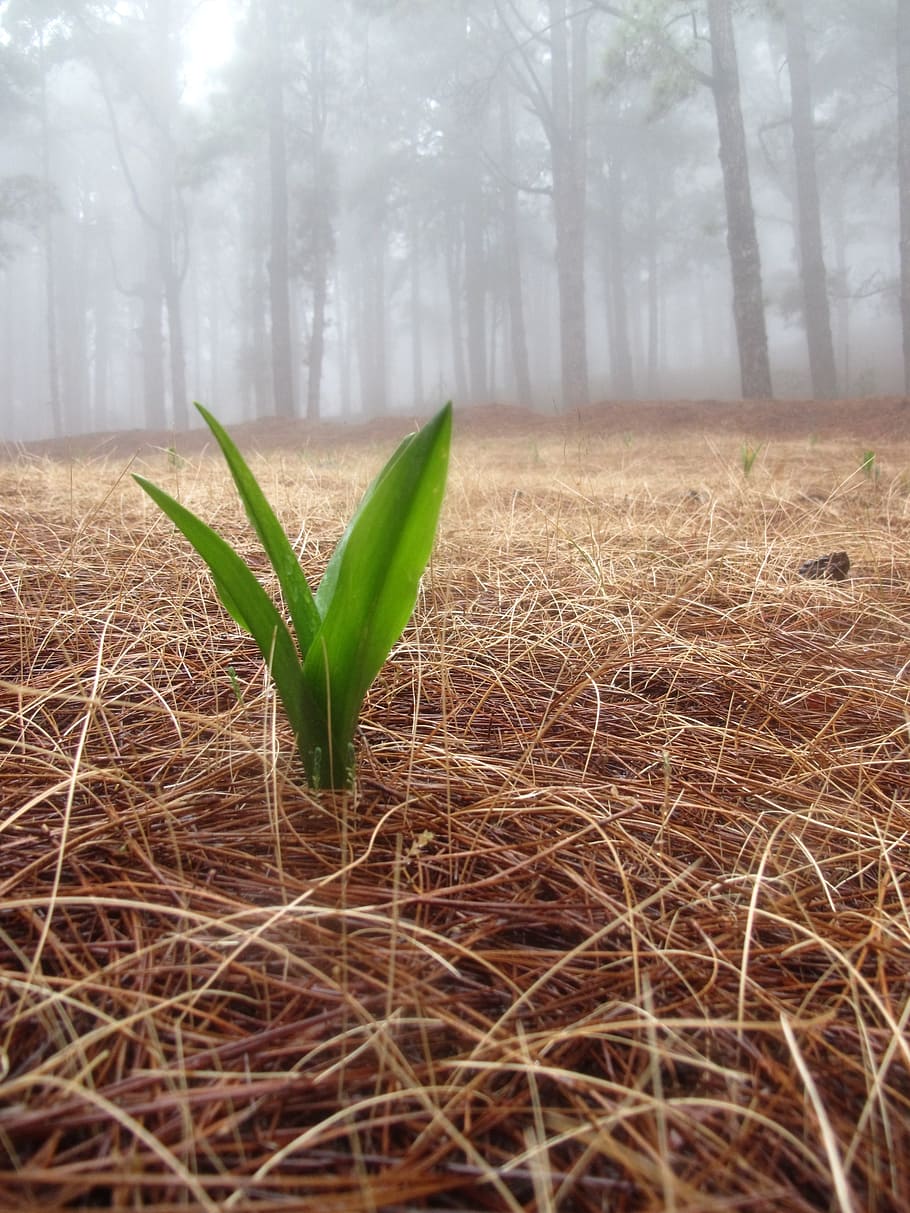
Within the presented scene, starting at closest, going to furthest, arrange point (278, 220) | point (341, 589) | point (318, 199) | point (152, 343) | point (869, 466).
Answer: point (341, 589) < point (869, 466) < point (278, 220) < point (318, 199) < point (152, 343)

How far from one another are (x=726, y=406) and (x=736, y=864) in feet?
24.7

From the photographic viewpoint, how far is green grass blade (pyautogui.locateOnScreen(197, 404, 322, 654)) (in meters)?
0.67

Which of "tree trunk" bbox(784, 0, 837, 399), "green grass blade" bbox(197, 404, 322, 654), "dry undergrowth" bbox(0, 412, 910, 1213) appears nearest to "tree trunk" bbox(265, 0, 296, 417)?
"tree trunk" bbox(784, 0, 837, 399)

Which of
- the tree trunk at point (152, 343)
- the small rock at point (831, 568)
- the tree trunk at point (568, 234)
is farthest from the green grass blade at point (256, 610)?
the tree trunk at point (152, 343)

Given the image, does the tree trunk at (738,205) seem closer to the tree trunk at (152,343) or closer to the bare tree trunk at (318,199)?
the bare tree trunk at (318,199)

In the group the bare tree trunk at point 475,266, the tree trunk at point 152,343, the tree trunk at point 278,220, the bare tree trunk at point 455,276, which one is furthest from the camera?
the tree trunk at point 152,343

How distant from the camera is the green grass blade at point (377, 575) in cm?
62

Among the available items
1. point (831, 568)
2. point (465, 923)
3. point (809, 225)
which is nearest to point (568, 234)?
point (809, 225)

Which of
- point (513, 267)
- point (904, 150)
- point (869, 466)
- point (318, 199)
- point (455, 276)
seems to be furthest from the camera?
point (455, 276)

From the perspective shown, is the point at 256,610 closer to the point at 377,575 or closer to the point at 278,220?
the point at 377,575

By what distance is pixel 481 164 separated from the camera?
14.7 m

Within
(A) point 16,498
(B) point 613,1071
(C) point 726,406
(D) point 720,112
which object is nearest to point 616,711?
(B) point 613,1071

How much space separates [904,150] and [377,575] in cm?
1317

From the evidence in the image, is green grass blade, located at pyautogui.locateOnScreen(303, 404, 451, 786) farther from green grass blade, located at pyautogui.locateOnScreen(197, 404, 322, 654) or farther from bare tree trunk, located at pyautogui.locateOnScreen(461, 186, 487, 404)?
bare tree trunk, located at pyautogui.locateOnScreen(461, 186, 487, 404)
